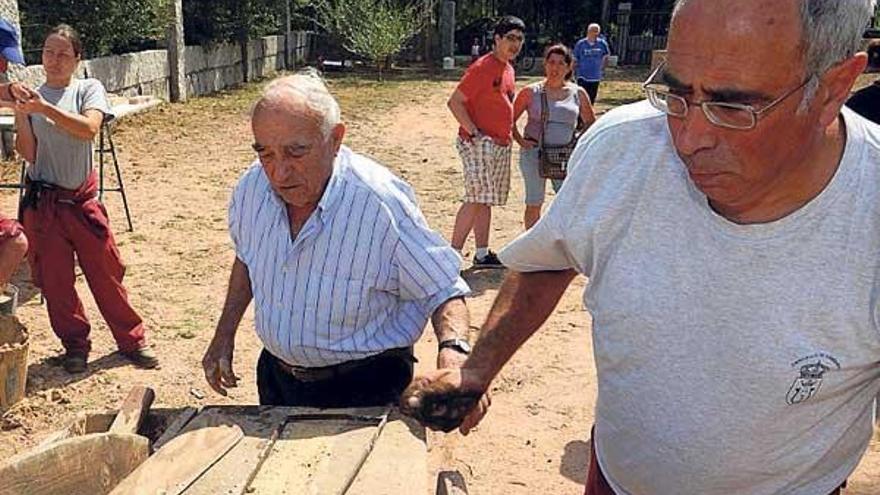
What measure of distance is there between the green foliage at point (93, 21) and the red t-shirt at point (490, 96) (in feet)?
20.9

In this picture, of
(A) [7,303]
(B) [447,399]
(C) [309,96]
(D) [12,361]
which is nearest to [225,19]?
(A) [7,303]

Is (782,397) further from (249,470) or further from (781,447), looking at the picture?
(249,470)

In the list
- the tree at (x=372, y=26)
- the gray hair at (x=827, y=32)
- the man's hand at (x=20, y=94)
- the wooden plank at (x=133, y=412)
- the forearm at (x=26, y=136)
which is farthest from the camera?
the tree at (x=372, y=26)

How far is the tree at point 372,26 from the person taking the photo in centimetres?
2100

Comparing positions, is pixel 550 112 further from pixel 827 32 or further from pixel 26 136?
pixel 827 32

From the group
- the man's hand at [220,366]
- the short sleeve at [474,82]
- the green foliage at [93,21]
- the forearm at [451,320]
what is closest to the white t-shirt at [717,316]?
the forearm at [451,320]

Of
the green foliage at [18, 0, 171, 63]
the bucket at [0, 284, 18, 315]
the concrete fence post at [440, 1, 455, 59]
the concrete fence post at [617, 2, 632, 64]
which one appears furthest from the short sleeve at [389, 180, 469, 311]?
the concrete fence post at [617, 2, 632, 64]

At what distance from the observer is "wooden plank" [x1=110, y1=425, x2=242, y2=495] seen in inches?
73.7

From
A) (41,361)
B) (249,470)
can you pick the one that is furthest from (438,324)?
(41,361)

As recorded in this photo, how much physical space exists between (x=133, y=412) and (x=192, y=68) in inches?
534

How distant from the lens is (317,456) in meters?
2.01

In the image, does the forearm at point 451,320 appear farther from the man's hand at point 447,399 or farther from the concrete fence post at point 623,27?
the concrete fence post at point 623,27

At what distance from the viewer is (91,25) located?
11641 mm

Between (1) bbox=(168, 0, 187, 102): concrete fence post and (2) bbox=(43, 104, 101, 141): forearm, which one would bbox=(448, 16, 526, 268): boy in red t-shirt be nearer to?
(2) bbox=(43, 104, 101, 141): forearm
